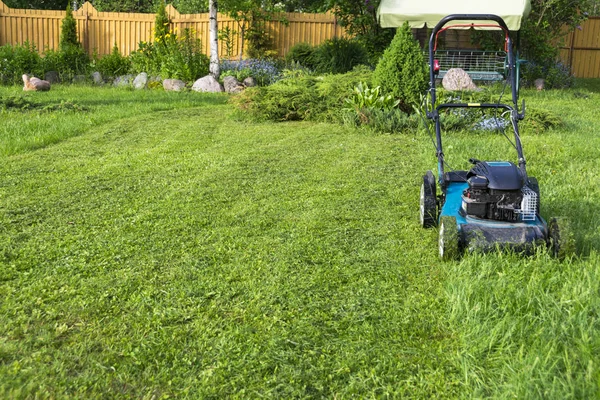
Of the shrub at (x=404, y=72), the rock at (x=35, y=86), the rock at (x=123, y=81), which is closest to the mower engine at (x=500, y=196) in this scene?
the shrub at (x=404, y=72)

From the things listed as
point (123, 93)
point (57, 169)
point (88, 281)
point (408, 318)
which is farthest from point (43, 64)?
point (408, 318)

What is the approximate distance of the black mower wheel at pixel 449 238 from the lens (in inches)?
134

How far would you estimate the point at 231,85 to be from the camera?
14.2 m

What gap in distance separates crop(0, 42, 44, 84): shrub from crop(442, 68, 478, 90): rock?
1027cm

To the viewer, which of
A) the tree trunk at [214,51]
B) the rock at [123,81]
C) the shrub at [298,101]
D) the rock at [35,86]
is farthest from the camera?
the rock at [123,81]

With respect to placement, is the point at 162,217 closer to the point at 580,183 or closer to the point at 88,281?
the point at 88,281

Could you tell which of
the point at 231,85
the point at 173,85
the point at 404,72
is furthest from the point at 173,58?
the point at 404,72

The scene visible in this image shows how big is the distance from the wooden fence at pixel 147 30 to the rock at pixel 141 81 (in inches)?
141

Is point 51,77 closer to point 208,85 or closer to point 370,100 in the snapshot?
point 208,85

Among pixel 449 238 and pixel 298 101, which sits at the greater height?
pixel 298 101

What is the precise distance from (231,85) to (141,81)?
8.26 ft

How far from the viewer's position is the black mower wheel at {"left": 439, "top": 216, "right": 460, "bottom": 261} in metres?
3.40

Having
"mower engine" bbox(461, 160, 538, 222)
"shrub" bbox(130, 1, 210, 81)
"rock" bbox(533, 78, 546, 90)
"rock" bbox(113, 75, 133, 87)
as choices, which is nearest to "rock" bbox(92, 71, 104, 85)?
"rock" bbox(113, 75, 133, 87)

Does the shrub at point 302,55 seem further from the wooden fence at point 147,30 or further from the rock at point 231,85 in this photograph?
the rock at point 231,85
